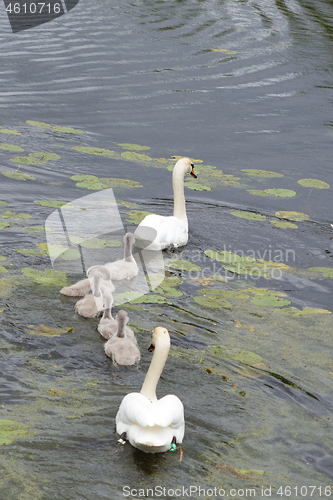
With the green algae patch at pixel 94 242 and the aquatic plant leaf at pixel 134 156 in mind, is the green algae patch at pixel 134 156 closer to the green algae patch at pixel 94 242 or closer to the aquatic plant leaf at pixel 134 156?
the aquatic plant leaf at pixel 134 156

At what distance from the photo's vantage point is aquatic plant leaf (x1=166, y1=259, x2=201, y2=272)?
7258mm

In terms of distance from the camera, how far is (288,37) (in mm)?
18344

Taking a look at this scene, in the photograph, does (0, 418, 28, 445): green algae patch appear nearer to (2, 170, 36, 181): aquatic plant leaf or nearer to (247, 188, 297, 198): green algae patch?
(2, 170, 36, 181): aquatic plant leaf

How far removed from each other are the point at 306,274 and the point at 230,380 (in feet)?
9.00

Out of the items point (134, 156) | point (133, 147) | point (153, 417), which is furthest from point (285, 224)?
point (153, 417)

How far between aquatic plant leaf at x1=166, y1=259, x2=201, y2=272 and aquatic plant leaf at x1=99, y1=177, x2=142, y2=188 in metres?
2.33

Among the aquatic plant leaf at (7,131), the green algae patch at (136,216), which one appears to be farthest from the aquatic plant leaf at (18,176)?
the green algae patch at (136,216)

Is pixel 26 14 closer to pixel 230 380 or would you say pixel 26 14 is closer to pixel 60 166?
pixel 60 166

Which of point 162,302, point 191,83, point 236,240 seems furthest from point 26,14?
point 162,302

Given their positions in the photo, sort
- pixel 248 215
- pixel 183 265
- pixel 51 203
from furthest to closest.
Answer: pixel 248 215
pixel 51 203
pixel 183 265

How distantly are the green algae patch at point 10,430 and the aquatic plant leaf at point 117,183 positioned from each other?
18.4 feet

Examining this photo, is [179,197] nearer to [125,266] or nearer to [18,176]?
[125,266]

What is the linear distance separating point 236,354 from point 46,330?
1.69 metres

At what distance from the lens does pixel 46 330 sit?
5.50 m
